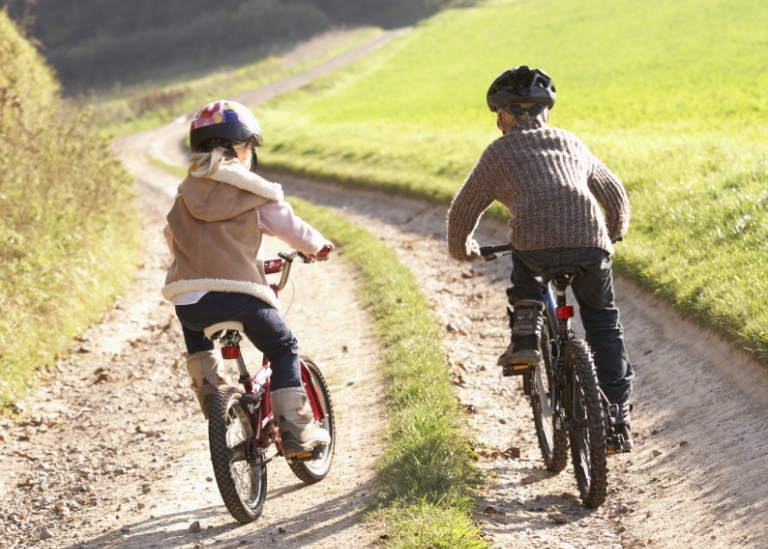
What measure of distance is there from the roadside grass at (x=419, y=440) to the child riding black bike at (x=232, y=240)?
700 mm

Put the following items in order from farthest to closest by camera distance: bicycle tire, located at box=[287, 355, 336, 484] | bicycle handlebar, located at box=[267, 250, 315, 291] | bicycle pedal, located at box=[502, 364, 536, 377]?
bicycle tire, located at box=[287, 355, 336, 484] < bicycle pedal, located at box=[502, 364, 536, 377] < bicycle handlebar, located at box=[267, 250, 315, 291]

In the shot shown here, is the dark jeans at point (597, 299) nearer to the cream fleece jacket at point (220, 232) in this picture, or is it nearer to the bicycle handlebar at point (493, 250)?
the bicycle handlebar at point (493, 250)

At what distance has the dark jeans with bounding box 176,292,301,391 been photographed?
458 centimetres

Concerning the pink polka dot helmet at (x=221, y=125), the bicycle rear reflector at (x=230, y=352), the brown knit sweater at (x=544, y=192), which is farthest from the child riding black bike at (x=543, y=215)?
the bicycle rear reflector at (x=230, y=352)

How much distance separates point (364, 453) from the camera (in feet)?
19.1

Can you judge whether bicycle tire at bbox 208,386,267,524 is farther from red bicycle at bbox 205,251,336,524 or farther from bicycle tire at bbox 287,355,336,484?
bicycle tire at bbox 287,355,336,484

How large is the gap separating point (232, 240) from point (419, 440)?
1.84 metres

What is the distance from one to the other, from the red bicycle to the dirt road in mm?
204

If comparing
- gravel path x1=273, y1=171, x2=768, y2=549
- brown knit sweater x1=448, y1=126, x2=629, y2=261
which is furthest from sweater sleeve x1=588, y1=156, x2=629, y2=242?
gravel path x1=273, y1=171, x2=768, y2=549

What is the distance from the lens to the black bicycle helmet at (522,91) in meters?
4.80

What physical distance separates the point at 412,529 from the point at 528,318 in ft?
4.73

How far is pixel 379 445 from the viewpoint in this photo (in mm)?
5867

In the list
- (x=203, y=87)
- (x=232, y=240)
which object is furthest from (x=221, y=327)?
(x=203, y=87)

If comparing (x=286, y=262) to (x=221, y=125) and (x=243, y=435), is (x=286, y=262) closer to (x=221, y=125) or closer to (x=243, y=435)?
(x=221, y=125)
